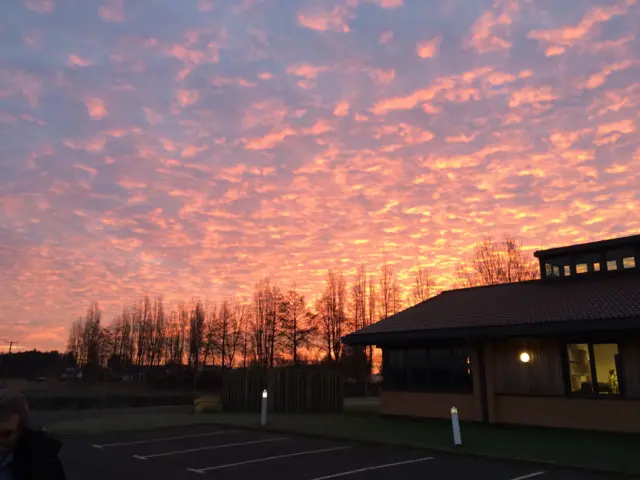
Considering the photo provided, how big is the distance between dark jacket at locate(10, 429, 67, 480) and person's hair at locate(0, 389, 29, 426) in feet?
0.30

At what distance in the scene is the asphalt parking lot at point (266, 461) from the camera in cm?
1038

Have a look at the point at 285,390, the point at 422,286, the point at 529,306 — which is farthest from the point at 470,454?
the point at 422,286

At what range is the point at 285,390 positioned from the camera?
→ 2398cm

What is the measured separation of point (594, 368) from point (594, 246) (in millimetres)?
6583

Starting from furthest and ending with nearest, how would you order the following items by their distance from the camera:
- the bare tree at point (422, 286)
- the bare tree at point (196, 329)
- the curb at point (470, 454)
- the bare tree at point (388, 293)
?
1. the bare tree at point (196, 329)
2. the bare tree at point (388, 293)
3. the bare tree at point (422, 286)
4. the curb at point (470, 454)

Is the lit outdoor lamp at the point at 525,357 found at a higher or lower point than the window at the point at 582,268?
lower

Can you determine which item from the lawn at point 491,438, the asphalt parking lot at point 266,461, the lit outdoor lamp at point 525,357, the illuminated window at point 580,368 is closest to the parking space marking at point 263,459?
the asphalt parking lot at point 266,461

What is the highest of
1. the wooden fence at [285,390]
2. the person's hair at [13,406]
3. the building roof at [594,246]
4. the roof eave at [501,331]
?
the building roof at [594,246]

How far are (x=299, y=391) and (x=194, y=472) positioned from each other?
534 inches

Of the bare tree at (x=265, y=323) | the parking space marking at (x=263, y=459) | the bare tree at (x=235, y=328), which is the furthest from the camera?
the bare tree at (x=235, y=328)

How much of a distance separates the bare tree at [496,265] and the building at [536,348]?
22826 millimetres

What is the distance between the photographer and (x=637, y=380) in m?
15.4

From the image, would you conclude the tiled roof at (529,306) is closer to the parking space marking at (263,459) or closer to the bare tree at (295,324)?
the parking space marking at (263,459)

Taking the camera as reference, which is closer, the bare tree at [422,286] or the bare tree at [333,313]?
the bare tree at [422,286]
